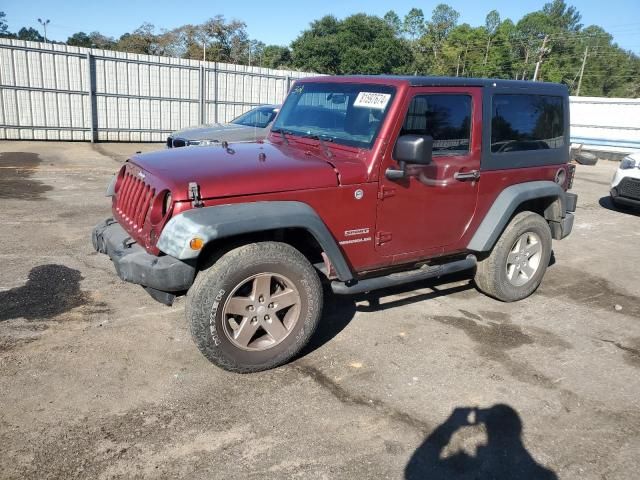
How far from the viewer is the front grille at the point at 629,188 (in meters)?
9.16

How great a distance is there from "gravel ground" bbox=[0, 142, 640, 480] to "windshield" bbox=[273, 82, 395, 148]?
5.28 ft

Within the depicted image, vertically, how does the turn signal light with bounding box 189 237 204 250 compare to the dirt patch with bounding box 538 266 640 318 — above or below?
above

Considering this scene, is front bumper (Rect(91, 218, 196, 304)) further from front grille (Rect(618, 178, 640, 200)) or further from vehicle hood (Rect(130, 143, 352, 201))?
front grille (Rect(618, 178, 640, 200))

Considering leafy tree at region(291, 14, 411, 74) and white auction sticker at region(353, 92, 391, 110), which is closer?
white auction sticker at region(353, 92, 391, 110)

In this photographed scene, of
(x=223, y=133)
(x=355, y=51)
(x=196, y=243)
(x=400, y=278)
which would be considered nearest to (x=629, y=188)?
(x=400, y=278)

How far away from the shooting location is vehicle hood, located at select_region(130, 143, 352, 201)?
334cm

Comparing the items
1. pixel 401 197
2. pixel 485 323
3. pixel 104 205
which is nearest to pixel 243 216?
pixel 401 197

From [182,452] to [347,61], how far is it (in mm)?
60795

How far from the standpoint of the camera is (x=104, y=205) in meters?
8.19

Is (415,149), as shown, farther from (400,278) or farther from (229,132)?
(229,132)

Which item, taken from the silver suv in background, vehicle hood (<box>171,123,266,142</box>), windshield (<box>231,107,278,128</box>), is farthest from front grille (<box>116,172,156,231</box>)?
windshield (<box>231,107,278,128</box>)

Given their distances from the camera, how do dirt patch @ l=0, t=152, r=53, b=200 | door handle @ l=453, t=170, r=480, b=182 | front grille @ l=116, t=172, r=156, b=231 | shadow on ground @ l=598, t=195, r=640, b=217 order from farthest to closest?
shadow on ground @ l=598, t=195, r=640, b=217
dirt patch @ l=0, t=152, r=53, b=200
door handle @ l=453, t=170, r=480, b=182
front grille @ l=116, t=172, r=156, b=231

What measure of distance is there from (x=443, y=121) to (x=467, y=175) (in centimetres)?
50

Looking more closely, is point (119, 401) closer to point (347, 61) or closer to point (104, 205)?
point (104, 205)
